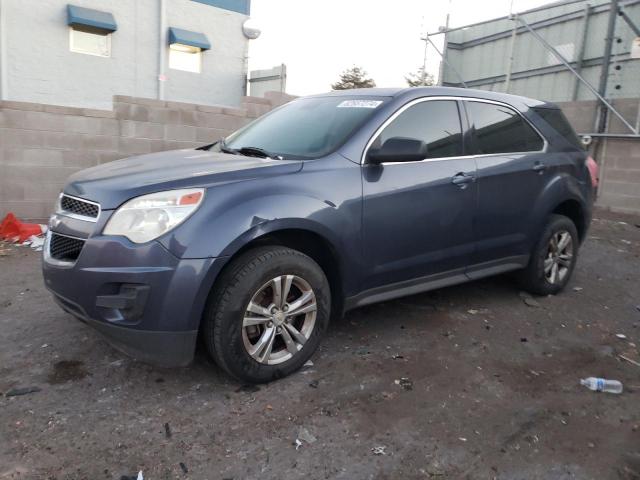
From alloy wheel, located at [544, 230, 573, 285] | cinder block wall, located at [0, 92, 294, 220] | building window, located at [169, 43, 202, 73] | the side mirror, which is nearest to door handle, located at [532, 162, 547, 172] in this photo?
alloy wheel, located at [544, 230, 573, 285]

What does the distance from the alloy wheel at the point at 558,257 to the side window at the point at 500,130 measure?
848 mm

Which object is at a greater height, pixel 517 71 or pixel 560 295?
pixel 517 71

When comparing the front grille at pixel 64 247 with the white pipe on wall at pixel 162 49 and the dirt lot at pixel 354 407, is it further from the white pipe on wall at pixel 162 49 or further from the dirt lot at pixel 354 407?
the white pipe on wall at pixel 162 49

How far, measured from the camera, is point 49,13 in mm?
12852

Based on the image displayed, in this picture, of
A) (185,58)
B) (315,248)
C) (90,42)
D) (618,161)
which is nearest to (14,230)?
(315,248)

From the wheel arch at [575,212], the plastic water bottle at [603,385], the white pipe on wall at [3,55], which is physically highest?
the white pipe on wall at [3,55]

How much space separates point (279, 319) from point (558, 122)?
346cm

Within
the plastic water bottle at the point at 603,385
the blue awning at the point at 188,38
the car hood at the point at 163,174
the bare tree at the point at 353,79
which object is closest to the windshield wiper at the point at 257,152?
the car hood at the point at 163,174

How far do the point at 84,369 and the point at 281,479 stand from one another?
5.28 ft

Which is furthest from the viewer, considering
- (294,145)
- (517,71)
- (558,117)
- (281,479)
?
(517,71)

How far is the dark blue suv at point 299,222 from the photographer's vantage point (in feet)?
9.51

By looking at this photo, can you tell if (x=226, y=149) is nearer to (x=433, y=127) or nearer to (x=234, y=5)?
(x=433, y=127)

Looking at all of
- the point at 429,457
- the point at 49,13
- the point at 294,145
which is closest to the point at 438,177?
the point at 294,145

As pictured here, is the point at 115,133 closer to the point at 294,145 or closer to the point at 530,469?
the point at 294,145
